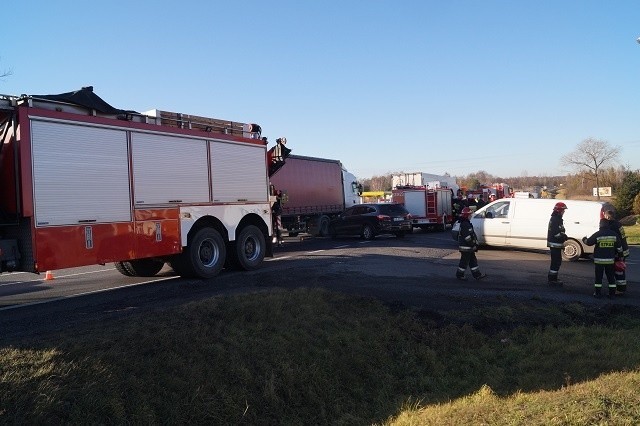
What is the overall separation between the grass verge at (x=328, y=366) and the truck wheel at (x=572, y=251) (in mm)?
7110

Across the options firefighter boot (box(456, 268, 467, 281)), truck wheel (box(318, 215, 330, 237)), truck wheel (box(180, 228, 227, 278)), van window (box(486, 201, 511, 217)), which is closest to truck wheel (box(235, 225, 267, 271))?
truck wheel (box(180, 228, 227, 278))

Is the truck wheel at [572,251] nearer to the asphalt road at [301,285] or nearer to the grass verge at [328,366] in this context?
the asphalt road at [301,285]

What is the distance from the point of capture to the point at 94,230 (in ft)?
30.0

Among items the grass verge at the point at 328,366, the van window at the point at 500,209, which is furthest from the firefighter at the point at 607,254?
the van window at the point at 500,209

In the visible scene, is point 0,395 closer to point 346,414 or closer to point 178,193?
point 346,414

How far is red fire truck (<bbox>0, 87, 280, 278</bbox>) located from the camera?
27.1 ft

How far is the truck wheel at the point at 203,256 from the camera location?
11023 millimetres

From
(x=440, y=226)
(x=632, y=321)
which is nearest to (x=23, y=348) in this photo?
(x=632, y=321)

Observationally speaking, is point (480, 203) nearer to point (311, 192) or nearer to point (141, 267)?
point (311, 192)

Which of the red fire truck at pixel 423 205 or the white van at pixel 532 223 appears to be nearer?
the white van at pixel 532 223

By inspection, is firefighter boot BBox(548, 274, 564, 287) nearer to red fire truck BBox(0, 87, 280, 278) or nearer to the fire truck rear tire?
red fire truck BBox(0, 87, 280, 278)

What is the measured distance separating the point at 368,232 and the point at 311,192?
315cm

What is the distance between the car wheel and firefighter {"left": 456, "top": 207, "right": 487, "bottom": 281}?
11849 millimetres

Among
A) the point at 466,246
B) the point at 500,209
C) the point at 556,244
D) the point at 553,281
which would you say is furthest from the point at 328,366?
the point at 500,209
